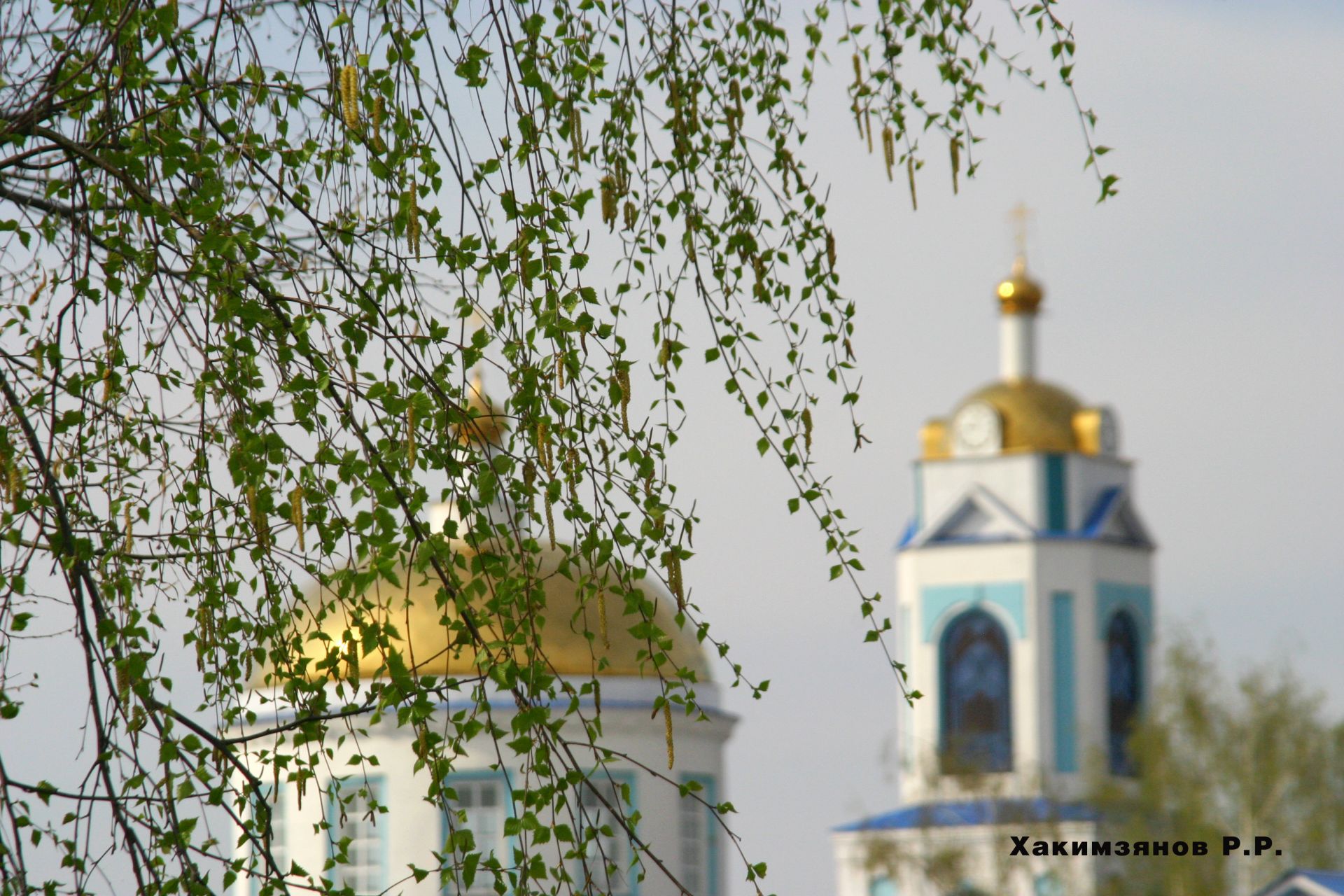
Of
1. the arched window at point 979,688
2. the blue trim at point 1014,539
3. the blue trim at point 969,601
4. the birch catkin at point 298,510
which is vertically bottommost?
the birch catkin at point 298,510

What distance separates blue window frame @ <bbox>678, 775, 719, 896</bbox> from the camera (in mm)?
19266

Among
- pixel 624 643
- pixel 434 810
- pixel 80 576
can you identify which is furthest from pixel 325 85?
pixel 434 810

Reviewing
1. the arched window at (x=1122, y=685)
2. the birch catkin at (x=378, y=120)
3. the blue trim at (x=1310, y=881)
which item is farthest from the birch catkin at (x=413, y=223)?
the arched window at (x=1122, y=685)

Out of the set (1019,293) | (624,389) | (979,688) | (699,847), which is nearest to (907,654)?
(979,688)

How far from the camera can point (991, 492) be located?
1245 inches

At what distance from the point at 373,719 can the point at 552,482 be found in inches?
18.7

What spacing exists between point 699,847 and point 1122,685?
13466 millimetres

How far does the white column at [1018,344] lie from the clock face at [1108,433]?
1229mm

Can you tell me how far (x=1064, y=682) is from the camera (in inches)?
1211

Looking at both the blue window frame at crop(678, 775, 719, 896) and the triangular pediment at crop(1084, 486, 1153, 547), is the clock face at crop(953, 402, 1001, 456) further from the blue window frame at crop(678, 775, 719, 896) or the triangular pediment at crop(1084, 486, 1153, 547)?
the blue window frame at crop(678, 775, 719, 896)

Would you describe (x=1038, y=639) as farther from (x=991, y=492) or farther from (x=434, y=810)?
(x=434, y=810)

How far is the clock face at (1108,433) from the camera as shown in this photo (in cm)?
3194

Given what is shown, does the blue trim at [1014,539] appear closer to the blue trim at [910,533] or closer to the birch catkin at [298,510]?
the blue trim at [910,533]

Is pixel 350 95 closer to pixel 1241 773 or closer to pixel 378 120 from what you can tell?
pixel 378 120
